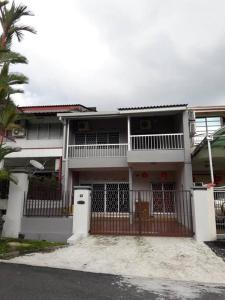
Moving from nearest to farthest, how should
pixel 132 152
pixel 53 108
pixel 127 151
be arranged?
Answer: pixel 132 152, pixel 127 151, pixel 53 108

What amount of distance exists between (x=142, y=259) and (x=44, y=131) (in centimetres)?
1376

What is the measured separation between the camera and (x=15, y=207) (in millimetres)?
11016

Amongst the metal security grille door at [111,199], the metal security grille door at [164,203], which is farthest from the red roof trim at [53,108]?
the metal security grille door at [164,203]

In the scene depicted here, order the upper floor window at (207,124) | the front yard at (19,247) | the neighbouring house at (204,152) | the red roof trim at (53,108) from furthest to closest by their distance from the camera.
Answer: the red roof trim at (53,108) → the upper floor window at (207,124) → the neighbouring house at (204,152) → the front yard at (19,247)

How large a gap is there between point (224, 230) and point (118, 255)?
174 inches

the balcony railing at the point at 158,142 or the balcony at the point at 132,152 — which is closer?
the balcony at the point at 132,152

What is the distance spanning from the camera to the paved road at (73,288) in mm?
4688

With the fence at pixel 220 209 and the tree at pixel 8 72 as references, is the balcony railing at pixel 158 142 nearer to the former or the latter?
the fence at pixel 220 209

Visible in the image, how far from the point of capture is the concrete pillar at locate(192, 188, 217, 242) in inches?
375

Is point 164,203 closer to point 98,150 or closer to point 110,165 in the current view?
point 110,165

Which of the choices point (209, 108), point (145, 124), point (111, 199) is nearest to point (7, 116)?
point (111, 199)

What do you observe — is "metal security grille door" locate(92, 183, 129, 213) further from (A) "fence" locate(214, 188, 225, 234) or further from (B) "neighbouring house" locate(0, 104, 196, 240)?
(A) "fence" locate(214, 188, 225, 234)

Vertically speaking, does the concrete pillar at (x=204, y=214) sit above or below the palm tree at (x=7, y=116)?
below

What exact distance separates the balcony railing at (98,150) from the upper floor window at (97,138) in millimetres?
1303
